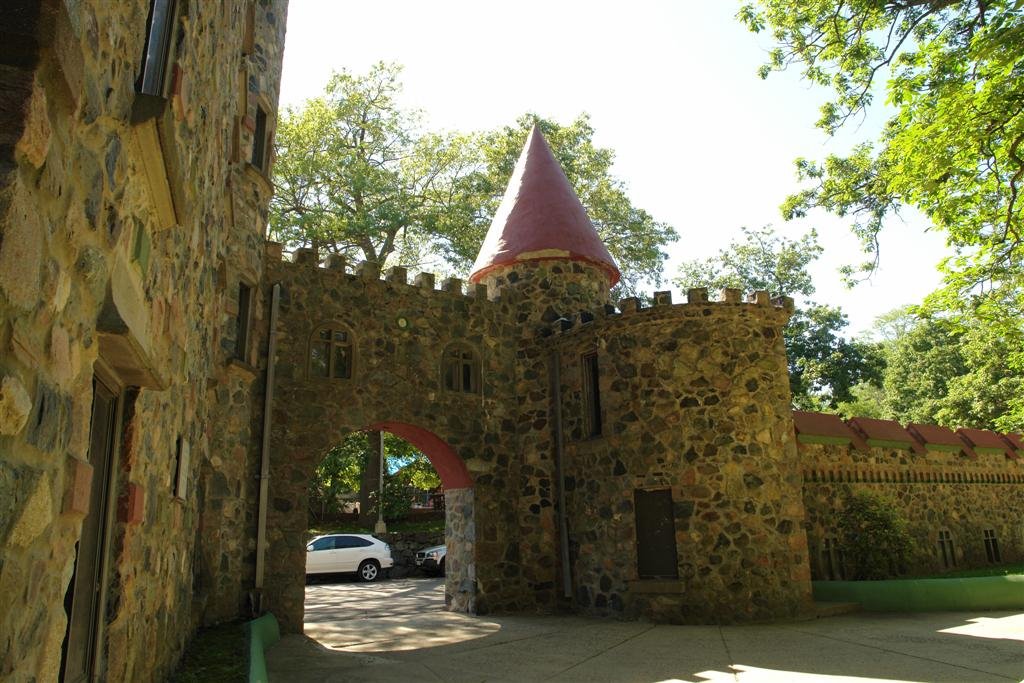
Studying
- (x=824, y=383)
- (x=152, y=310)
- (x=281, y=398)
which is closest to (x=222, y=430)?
(x=281, y=398)

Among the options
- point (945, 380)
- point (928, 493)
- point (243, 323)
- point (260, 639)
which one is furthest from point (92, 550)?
point (945, 380)

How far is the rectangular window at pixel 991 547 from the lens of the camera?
14570mm

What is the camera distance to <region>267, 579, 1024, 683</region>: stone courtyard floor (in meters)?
7.11

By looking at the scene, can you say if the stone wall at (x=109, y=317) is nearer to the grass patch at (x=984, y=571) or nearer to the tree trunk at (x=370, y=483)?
the grass patch at (x=984, y=571)

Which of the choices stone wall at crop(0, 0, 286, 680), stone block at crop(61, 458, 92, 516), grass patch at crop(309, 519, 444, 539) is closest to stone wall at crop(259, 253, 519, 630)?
stone wall at crop(0, 0, 286, 680)

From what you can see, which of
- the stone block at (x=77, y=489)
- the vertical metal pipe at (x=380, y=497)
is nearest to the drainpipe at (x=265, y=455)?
the stone block at (x=77, y=489)

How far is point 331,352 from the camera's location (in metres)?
12.0

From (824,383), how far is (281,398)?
22.4 metres

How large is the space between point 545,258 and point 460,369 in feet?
9.75

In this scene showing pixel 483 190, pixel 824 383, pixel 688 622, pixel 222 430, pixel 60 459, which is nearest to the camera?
pixel 60 459

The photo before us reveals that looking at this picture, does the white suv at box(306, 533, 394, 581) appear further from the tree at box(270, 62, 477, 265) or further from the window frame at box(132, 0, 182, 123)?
the window frame at box(132, 0, 182, 123)

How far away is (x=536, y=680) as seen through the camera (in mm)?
7238

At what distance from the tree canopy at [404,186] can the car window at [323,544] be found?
9.68 meters

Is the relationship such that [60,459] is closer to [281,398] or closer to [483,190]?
[281,398]
